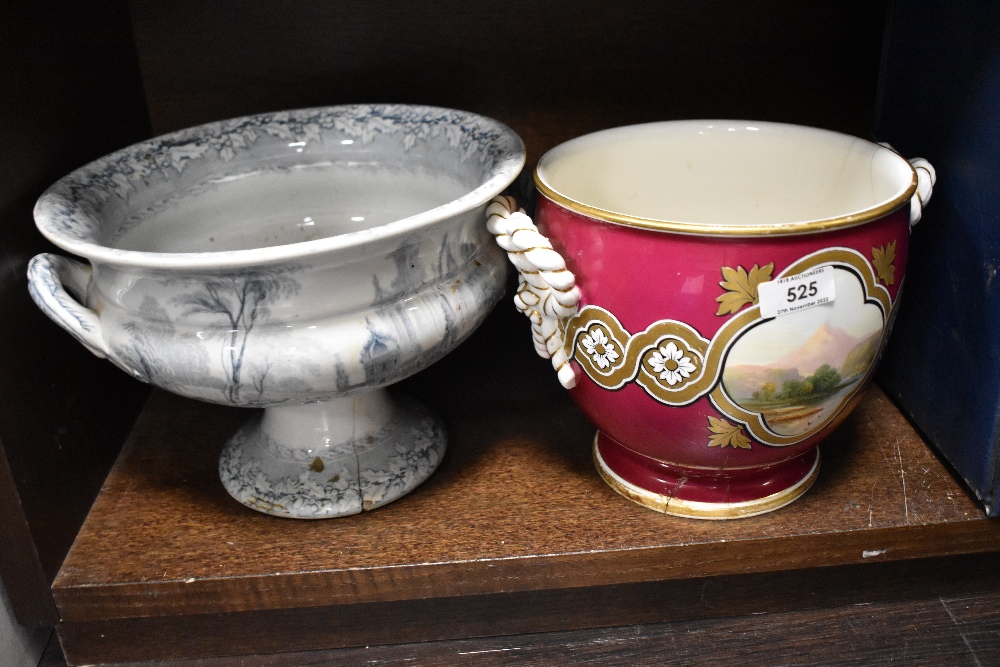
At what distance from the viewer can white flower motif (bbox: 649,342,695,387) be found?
0.52m

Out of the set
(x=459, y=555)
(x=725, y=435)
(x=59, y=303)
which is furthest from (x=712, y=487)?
(x=59, y=303)

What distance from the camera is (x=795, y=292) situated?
0.49 m

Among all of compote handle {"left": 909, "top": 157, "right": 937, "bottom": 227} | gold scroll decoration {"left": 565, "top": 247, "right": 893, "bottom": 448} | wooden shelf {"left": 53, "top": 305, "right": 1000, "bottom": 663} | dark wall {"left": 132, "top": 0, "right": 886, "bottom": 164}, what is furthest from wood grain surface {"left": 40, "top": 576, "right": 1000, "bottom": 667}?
dark wall {"left": 132, "top": 0, "right": 886, "bottom": 164}

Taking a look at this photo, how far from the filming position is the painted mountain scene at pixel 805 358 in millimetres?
504

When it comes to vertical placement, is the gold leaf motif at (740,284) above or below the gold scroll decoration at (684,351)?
above

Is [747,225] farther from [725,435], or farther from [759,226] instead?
[725,435]

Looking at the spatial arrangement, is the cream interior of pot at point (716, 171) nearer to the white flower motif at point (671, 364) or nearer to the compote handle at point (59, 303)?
the white flower motif at point (671, 364)

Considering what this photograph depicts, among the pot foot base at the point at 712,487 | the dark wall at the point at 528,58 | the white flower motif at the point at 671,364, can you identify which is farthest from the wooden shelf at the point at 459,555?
the dark wall at the point at 528,58

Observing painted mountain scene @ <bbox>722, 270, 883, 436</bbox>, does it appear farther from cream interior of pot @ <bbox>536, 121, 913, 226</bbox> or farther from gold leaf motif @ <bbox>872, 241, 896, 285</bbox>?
cream interior of pot @ <bbox>536, 121, 913, 226</bbox>

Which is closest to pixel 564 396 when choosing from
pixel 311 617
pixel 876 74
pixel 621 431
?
pixel 621 431

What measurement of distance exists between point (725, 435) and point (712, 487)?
63 mm

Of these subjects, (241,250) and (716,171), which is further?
(716,171)

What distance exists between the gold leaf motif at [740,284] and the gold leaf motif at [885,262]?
0.23 feet

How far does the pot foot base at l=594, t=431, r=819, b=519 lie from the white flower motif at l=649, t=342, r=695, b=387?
89 mm
